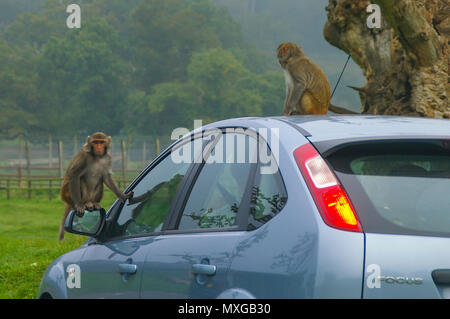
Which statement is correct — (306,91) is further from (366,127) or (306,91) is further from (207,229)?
(366,127)

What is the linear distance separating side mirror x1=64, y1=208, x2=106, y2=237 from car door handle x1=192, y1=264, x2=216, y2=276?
3.58 feet

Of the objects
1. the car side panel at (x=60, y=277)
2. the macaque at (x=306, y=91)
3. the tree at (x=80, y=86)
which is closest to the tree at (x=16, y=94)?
the tree at (x=80, y=86)

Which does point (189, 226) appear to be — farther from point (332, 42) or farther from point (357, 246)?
point (332, 42)

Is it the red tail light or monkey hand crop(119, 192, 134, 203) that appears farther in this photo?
monkey hand crop(119, 192, 134, 203)

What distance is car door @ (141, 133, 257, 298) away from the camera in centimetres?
278

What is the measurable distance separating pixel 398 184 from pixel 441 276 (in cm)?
36

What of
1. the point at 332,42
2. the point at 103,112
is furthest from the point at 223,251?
the point at 103,112

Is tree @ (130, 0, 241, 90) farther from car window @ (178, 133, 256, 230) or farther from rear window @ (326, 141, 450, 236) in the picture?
rear window @ (326, 141, 450, 236)

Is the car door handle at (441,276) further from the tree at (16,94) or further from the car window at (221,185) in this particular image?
the tree at (16,94)

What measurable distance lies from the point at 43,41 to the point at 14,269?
4258 inches

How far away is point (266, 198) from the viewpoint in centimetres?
275

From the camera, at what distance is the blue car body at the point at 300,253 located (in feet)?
7.49

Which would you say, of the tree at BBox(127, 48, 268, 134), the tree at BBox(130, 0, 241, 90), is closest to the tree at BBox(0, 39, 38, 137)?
the tree at BBox(127, 48, 268, 134)

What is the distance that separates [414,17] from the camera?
9.20 meters
